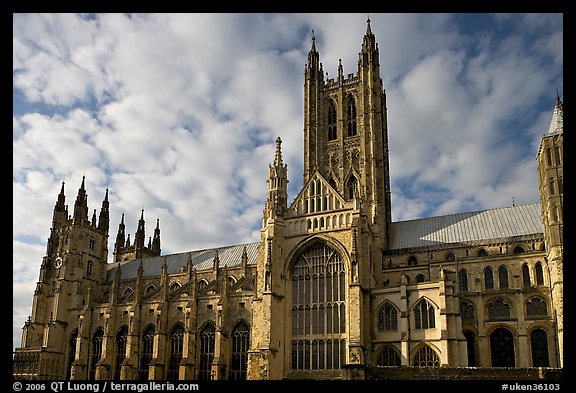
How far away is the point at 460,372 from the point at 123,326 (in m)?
41.3

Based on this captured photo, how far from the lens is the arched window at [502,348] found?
4478 cm

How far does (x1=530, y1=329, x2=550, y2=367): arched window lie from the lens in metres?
43.5

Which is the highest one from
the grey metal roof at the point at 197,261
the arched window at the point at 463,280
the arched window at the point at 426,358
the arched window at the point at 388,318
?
the grey metal roof at the point at 197,261

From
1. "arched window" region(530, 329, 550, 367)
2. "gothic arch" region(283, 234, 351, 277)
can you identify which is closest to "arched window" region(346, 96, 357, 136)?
"gothic arch" region(283, 234, 351, 277)

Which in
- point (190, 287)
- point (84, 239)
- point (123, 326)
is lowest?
point (123, 326)

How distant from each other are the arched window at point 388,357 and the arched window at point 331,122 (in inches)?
1220

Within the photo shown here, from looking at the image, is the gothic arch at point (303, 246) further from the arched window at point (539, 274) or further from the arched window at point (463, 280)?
the arched window at point (539, 274)

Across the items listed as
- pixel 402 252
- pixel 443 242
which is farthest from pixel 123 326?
pixel 443 242

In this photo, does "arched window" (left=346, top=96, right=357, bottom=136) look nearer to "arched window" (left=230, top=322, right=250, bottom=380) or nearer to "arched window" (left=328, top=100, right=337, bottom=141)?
"arched window" (left=328, top=100, right=337, bottom=141)

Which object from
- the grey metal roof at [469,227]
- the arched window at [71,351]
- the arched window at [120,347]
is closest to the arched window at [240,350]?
the arched window at [120,347]

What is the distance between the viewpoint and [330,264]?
4769 cm

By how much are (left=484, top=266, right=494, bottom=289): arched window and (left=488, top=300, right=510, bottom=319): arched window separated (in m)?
2.35
